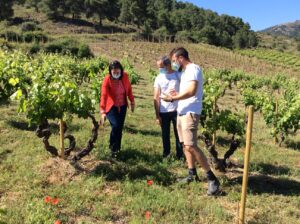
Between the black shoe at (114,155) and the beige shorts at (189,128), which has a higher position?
the beige shorts at (189,128)

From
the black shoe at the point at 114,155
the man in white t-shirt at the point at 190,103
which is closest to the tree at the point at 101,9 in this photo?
the black shoe at the point at 114,155

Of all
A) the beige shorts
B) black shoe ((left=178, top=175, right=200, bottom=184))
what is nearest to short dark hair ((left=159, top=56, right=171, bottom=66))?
the beige shorts

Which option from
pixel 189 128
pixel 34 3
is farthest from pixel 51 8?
pixel 189 128

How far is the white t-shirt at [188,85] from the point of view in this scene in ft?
16.3

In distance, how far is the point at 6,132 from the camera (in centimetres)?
771

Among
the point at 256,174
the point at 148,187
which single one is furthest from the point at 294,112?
the point at 148,187

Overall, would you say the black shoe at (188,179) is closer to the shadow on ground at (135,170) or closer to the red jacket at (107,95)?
the shadow on ground at (135,170)

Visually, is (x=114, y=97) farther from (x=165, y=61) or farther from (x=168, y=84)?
(x=165, y=61)

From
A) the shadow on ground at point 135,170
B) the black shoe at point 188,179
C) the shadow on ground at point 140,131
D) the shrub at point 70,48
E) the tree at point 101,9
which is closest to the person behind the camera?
the black shoe at point 188,179

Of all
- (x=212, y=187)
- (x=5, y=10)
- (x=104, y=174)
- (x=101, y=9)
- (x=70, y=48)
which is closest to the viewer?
(x=212, y=187)

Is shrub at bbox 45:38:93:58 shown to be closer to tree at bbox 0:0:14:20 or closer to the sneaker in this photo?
tree at bbox 0:0:14:20

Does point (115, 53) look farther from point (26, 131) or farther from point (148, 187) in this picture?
point (148, 187)

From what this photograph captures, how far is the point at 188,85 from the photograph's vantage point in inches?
195

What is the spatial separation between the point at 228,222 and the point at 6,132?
4.97 metres
